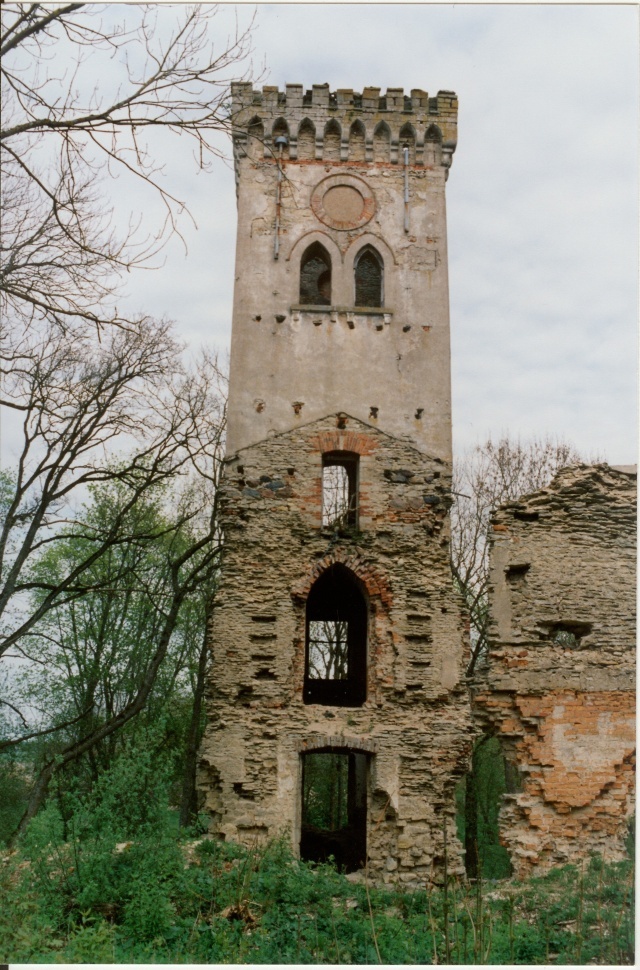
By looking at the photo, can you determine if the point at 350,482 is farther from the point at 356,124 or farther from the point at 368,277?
the point at 356,124

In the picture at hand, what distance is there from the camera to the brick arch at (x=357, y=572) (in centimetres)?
1159

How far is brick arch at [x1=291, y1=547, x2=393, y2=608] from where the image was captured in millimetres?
11586

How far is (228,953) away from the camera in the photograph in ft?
23.9

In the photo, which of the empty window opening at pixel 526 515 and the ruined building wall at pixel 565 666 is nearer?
the ruined building wall at pixel 565 666

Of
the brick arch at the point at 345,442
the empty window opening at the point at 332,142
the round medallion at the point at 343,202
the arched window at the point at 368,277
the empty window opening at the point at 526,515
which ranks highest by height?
the empty window opening at the point at 332,142

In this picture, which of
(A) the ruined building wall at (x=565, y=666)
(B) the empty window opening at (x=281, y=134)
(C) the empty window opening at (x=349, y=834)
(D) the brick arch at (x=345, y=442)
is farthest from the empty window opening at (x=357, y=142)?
(C) the empty window opening at (x=349, y=834)

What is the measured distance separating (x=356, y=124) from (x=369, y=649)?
7.91 metres

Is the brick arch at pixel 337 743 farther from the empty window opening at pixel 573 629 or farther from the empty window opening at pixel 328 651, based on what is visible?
the empty window opening at pixel 328 651

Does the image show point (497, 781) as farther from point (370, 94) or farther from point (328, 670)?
point (370, 94)

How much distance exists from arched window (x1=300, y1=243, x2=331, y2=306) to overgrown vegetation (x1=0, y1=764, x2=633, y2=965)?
7.24m

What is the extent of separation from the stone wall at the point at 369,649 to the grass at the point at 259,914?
1014mm

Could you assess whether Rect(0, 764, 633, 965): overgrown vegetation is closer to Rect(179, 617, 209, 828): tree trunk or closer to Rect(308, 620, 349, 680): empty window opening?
Rect(179, 617, 209, 828): tree trunk

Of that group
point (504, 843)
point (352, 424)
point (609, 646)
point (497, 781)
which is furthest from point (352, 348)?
point (497, 781)

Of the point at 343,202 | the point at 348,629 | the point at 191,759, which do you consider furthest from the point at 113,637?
the point at 343,202
